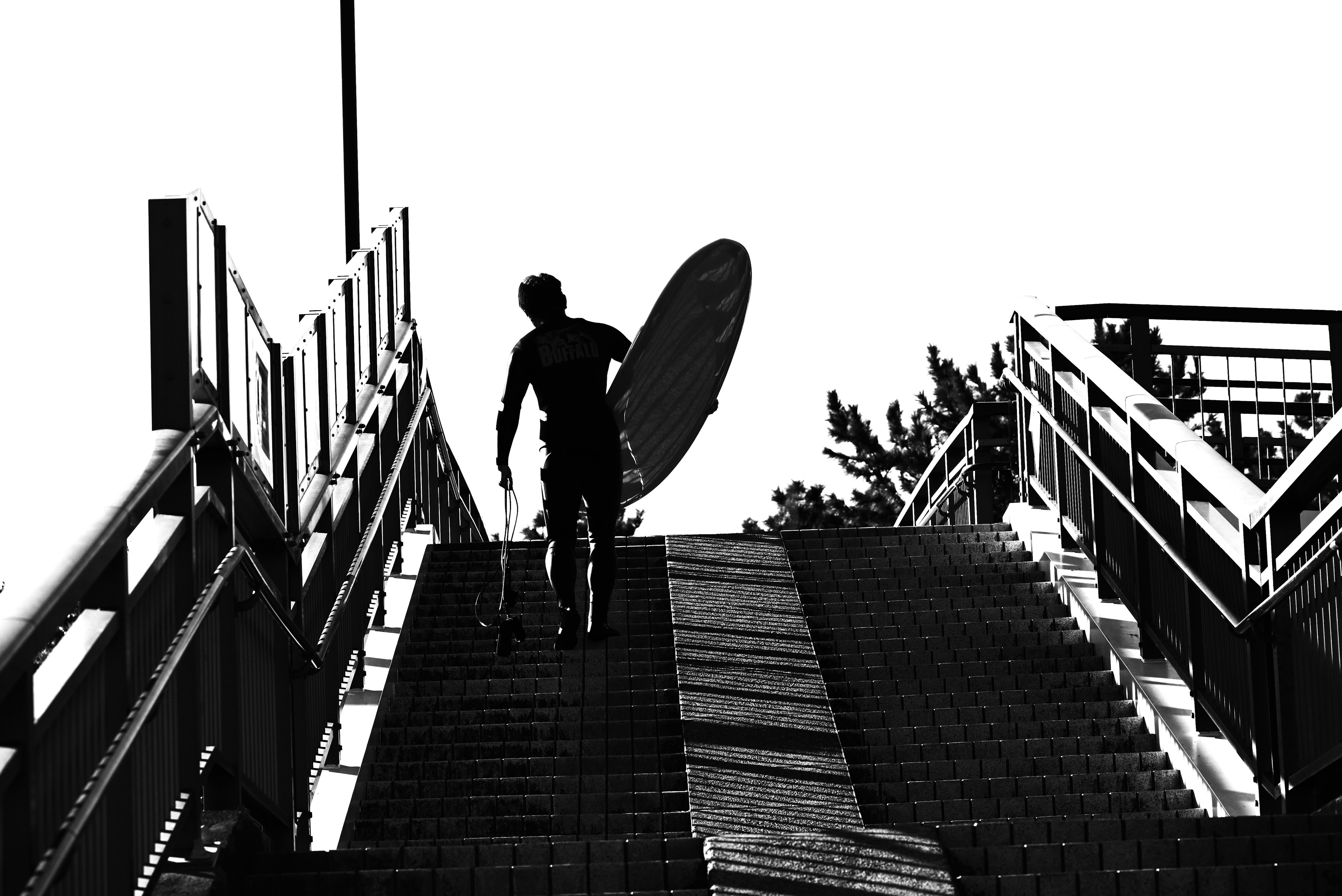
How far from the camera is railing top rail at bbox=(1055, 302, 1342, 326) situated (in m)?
11.8

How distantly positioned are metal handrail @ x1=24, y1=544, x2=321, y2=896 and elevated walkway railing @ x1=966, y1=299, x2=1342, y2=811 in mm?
3261

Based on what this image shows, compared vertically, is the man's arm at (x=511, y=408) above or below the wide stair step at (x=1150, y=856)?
above

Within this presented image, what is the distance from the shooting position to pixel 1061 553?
32.9 feet

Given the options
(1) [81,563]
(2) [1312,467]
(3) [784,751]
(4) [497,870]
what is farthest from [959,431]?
(1) [81,563]

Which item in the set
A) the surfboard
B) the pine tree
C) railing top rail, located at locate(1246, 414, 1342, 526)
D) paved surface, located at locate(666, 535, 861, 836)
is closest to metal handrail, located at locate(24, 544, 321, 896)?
paved surface, located at locate(666, 535, 861, 836)

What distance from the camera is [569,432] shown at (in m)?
8.49

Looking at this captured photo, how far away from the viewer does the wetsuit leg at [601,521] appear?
8523mm

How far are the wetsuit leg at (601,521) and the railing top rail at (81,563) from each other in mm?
3729

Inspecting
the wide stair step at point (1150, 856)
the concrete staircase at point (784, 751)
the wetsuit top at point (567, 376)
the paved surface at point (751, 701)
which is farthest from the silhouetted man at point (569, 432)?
the wide stair step at point (1150, 856)

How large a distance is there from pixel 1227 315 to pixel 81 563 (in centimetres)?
961

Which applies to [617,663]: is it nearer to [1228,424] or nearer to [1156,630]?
[1156,630]

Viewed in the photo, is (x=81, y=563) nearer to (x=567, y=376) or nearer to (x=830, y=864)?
(x=830, y=864)

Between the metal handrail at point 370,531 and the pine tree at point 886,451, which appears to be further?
the pine tree at point 886,451

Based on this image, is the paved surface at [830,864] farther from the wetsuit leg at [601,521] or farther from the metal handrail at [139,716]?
the wetsuit leg at [601,521]
